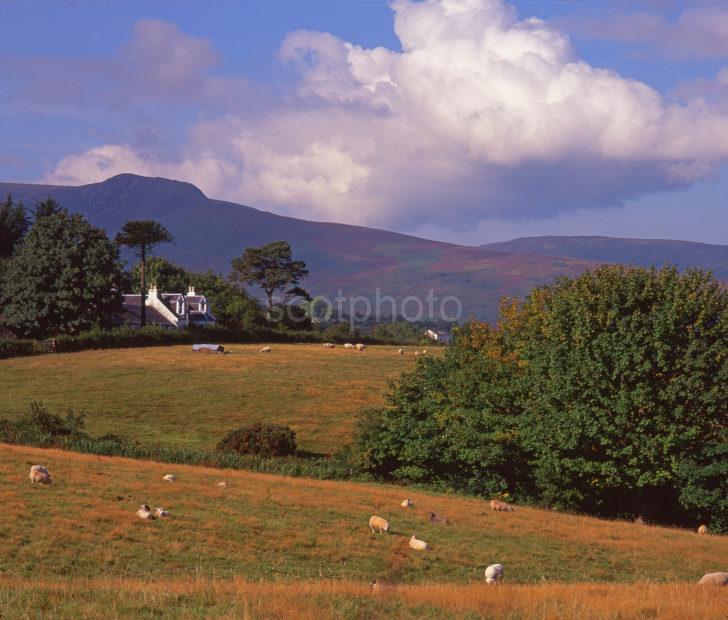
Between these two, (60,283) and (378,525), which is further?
(60,283)

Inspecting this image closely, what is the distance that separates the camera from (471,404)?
2106 inches

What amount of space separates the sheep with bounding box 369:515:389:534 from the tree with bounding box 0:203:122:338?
80939 mm

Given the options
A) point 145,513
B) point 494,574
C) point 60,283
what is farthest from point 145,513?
point 60,283

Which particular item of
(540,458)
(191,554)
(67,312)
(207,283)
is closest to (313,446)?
(540,458)

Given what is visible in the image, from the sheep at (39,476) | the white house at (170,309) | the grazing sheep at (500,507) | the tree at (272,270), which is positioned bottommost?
the grazing sheep at (500,507)

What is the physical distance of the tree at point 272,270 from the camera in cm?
17362

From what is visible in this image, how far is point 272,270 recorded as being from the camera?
174 meters

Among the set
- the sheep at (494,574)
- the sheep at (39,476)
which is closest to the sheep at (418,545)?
the sheep at (494,574)

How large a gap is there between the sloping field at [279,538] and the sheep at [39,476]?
0.59 m

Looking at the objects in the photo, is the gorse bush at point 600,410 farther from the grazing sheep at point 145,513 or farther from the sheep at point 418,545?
the grazing sheep at point 145,513

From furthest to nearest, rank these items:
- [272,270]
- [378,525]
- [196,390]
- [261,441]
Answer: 1. [272,270]
2. [196,390]
3. [261,441]
4. [378,525]

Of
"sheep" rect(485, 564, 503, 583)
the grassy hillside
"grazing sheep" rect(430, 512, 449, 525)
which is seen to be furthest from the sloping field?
"sheep" rect(485, 564, 503, 583)

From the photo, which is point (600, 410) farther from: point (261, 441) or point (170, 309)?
point (170, 309)

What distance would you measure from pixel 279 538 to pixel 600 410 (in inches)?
849
